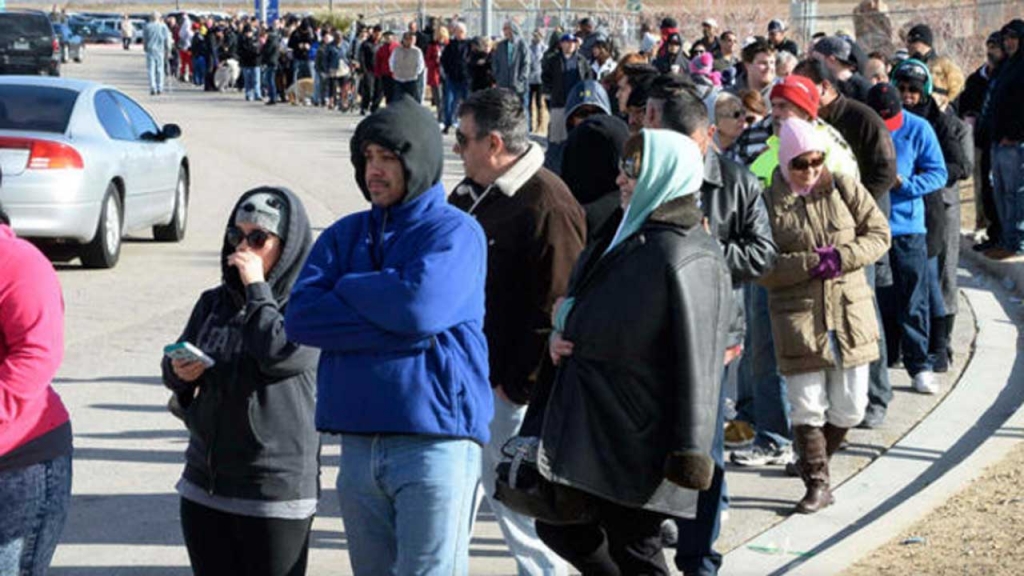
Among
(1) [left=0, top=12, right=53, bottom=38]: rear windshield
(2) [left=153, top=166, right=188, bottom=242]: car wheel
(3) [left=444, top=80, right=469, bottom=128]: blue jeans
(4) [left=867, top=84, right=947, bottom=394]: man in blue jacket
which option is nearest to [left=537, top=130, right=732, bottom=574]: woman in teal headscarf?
(4) [left=867, top=84, right=947, bottom=394]: man in blue jacket

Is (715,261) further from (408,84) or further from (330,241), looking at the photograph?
(408,84)

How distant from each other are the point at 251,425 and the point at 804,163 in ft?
11.5

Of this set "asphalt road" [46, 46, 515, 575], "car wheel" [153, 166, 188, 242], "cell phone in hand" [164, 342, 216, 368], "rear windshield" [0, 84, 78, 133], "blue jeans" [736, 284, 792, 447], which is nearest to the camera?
"cell phone in hand" [164, 342, 216, 368]

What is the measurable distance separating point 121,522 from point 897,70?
19.8ft

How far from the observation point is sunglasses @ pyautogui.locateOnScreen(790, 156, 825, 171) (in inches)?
313

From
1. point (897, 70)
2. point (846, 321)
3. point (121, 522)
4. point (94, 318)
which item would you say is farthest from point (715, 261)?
point (94, 318)

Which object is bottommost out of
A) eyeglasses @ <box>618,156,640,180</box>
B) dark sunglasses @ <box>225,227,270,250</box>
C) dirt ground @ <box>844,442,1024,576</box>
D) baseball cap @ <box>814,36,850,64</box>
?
dirt ground @ <box>844,442,1024,576</box>

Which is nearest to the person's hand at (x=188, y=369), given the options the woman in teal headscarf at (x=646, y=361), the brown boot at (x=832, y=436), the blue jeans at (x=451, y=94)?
the woman in teal headscarf at (x=646, y=361)

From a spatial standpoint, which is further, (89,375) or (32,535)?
(89,375)

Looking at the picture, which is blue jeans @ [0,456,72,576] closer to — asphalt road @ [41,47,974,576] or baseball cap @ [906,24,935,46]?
asphalt road @ [41,47,974,576]

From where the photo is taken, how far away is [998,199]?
1495cm

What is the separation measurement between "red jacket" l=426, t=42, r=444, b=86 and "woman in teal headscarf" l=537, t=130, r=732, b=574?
95.6ft

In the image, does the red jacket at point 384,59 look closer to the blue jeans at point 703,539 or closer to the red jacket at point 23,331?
the blue jeans at point 703,539

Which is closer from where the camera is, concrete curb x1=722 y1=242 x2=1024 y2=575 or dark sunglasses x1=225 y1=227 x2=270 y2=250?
dark sunglasses x1=225 y1=227 x2=270 y2=250
